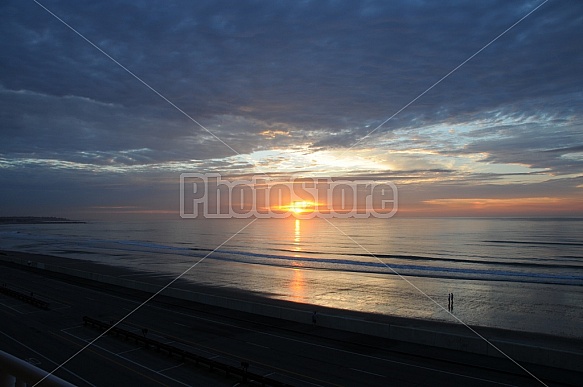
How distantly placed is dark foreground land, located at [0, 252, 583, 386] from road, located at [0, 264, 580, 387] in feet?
0.16

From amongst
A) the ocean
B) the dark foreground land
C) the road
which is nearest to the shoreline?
the dark foreground land

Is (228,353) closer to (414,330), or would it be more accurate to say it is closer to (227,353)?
(227,353)

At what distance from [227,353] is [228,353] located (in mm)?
54

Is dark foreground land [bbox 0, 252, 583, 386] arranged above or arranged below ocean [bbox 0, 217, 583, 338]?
above

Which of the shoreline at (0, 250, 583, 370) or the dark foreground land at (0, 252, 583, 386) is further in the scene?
the shoreline at (0, 250, 583, 370)

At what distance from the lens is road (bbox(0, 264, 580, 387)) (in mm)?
18141

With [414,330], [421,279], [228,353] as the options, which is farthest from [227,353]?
[421,279]

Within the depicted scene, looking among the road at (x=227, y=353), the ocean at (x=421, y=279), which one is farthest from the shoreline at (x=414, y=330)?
the ocean at (x=421, y=279)

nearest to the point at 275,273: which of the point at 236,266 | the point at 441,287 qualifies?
the point at 236,266

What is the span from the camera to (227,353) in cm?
2145

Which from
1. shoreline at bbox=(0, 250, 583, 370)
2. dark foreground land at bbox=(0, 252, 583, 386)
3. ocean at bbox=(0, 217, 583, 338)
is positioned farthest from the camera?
ocean at bbox=(0, 217, 583, 338)

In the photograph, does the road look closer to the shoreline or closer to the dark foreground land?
the dark foreground land

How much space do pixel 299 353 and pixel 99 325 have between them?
13682mm

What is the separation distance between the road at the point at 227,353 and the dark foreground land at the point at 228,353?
48 mm
